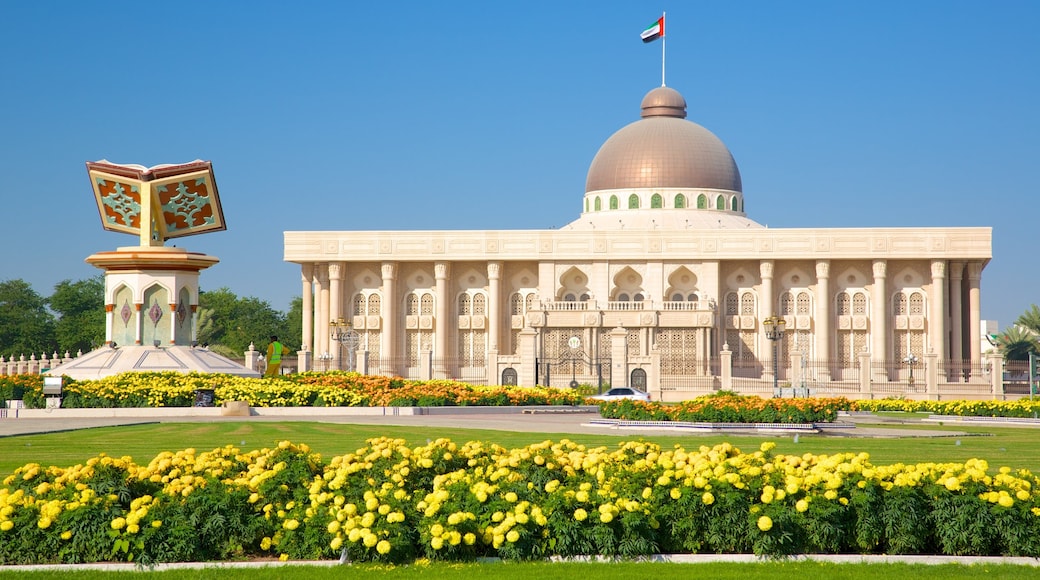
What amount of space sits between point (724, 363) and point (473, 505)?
1623 inches

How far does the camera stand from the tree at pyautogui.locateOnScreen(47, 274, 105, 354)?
80944 mm

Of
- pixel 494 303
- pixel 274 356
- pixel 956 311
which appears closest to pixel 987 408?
pixel 274 356

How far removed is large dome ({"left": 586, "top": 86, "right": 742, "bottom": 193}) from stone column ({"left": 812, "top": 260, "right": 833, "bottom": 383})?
11.4 m

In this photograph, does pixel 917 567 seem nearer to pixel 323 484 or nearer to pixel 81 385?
pixel 323 484

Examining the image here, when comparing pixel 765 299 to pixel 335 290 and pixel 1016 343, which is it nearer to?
pixel 1016 343

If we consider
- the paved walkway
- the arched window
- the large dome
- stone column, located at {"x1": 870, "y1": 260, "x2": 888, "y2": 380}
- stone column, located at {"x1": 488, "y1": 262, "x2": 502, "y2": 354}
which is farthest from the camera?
the large dome

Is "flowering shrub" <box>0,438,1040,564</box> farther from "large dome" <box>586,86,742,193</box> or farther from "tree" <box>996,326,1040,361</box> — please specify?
"large dome" <box>586,86,742,193</box>

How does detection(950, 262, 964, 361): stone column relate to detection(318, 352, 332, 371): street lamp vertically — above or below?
above

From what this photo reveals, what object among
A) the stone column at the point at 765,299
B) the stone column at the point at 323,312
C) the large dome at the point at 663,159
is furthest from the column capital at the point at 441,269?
the stone column at the point at 765,299

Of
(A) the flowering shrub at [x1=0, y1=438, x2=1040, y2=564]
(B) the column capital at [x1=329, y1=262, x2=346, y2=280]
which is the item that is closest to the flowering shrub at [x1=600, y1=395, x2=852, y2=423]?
(A) the flowering shrub at [x1=0, y1=438, x2=1040, y2=564]

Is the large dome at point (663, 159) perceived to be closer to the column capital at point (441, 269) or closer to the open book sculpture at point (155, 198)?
the column capital at point (441, 269)

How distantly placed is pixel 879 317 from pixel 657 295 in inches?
451

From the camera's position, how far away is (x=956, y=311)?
71.5m

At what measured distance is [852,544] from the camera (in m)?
11.7
